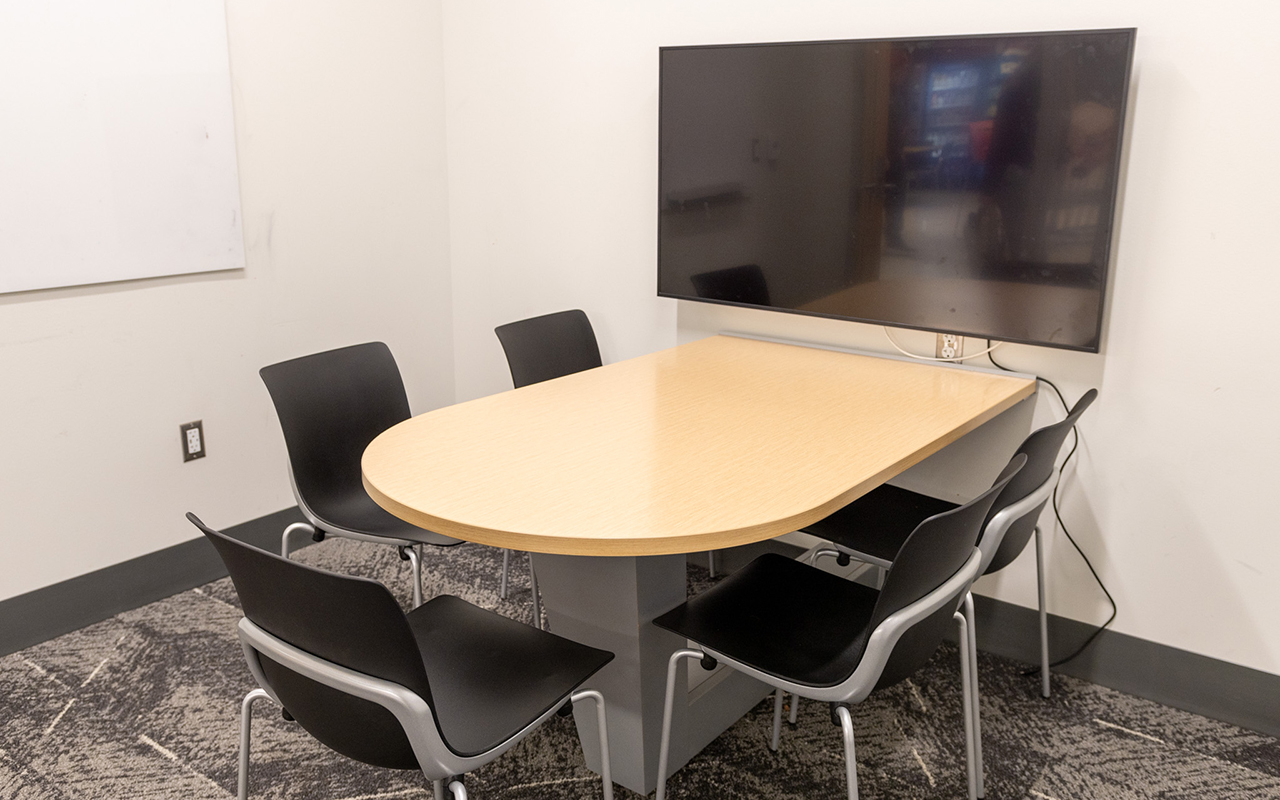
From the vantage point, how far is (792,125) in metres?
2.78

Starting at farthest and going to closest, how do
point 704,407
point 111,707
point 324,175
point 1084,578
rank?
point 324,175, point 1084,578, point 111,707, point 704,407

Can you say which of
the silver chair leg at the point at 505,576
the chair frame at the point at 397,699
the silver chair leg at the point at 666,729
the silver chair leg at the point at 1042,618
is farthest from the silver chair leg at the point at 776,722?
the silver chair leg at the point at 505,576

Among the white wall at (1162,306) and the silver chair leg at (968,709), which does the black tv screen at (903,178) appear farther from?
the silver chair leg at (968,709)

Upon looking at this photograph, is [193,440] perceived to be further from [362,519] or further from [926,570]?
[926,570]

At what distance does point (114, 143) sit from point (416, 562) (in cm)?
161

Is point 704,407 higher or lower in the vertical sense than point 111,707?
higher

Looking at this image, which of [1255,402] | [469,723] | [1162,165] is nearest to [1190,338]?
[1255,402]

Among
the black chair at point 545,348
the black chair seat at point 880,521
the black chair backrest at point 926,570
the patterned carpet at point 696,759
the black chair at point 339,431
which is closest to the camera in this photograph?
the black chair backrest at point 926,570

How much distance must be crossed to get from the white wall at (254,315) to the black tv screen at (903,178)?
120 centimetres

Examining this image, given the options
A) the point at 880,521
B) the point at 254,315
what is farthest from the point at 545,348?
the point at 880,521

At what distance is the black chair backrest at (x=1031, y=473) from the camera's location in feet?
6.13

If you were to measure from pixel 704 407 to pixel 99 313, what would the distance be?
191cm

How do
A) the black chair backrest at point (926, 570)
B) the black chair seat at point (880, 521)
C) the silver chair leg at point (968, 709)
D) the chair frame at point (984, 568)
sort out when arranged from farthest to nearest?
the black chair seat at point (880, 521) → the silver chair leg at point (968, 709) → the chair frame at point (984, 568) → the black chair backrest at point (926, 570)

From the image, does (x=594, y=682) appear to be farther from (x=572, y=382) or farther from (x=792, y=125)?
(x=792, y=125)
